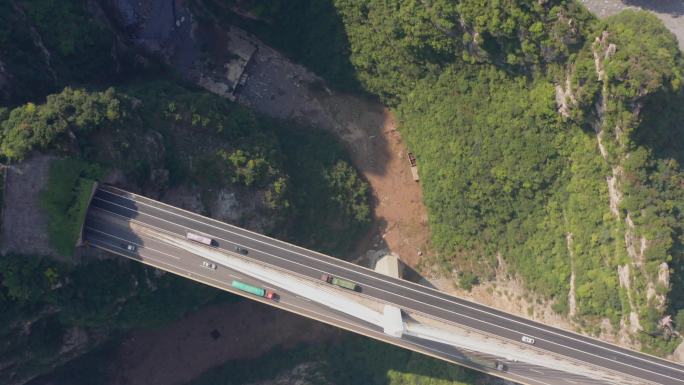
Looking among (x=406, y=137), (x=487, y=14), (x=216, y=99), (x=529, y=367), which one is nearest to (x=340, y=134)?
(x=406, y=137)

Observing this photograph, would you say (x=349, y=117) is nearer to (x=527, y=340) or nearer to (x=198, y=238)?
(x=198, y=238)

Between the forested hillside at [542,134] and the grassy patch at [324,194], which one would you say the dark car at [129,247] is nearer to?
the grassy patch at [324,194]

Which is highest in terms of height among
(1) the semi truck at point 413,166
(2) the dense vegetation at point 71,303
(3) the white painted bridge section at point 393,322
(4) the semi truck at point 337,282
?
(1) the semi truck at point 413,166

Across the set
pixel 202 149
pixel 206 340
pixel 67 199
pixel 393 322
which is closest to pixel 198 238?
pixel 202 149

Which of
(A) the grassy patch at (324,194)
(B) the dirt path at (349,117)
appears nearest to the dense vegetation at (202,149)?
(A) the grassy patch at (324,194)

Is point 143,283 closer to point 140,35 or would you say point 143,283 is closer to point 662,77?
point 140,35

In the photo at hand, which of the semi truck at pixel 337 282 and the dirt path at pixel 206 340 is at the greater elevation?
the semi truck at pixel 337 282

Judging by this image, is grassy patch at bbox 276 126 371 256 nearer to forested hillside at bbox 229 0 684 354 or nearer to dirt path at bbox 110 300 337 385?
forested hillside at bbox 229 0 684 354
